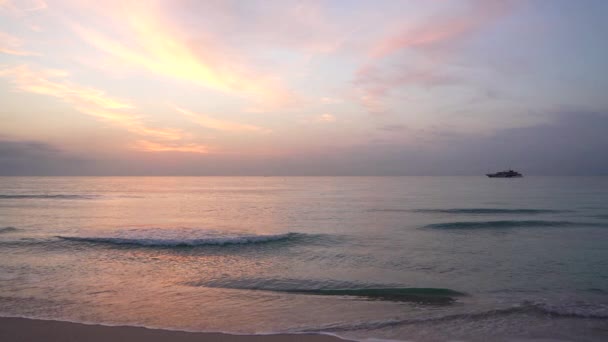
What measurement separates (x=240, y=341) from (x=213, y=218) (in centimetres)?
2600

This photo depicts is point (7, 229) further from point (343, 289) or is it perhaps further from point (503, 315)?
point (503, 315)

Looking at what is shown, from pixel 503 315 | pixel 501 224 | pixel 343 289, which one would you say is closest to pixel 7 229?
pixel 343 289

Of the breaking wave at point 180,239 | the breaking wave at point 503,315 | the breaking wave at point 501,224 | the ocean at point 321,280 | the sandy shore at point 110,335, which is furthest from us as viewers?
the breaking wave at point 501,224

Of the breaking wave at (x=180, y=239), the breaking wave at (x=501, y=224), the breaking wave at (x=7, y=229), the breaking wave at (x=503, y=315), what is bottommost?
the breaking wave at (x=7, y=229)

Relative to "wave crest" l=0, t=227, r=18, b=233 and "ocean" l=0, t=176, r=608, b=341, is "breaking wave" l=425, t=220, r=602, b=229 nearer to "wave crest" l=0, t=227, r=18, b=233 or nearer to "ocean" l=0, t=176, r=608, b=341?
"ocean" l=0, t=176, r=608, b=341

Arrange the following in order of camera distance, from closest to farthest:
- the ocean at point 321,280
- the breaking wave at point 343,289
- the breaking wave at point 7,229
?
the ocean at point 321,280, the breaking wave at point 343,289, the breaking wave at point 7,229

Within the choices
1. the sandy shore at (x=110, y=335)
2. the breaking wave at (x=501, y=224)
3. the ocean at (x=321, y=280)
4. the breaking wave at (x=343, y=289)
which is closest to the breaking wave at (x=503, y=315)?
the ocean at (x=321, y=280)

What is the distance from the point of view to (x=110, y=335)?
764 cm

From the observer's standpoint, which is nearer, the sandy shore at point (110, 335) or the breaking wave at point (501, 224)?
the sandy shore at point (110, 335)

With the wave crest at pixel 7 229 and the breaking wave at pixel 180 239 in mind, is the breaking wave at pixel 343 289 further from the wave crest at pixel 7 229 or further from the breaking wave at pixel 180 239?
the wave crest at pixel 7 229

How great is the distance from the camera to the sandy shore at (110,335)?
7453 millimetres

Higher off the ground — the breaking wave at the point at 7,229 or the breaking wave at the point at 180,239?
the breaking wave at the point at 180,239

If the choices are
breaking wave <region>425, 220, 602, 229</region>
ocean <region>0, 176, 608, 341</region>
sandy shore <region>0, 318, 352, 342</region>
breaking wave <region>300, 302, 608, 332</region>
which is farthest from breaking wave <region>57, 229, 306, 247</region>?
breaking wave <region>300, 302, 608, 332</region>

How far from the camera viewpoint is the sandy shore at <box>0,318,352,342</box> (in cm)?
745
